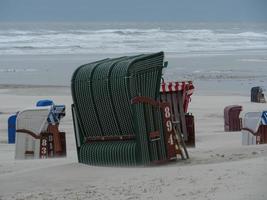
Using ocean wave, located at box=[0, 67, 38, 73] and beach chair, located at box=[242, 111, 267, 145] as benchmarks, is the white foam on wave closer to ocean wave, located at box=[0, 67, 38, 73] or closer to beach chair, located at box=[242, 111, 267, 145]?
ocean wave, located at box=[0, 67, 38, 73]

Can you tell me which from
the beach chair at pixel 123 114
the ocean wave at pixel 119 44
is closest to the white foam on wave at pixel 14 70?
the ocean wave at pixel 119 44

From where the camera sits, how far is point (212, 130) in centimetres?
1592

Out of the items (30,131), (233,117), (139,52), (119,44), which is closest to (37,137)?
(30,131)

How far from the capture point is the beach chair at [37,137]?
11.1 meters

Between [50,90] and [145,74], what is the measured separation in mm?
17772

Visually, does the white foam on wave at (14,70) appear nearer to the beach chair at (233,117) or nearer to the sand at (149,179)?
the beach chair at (233,117)

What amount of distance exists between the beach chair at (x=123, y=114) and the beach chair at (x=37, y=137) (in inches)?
62.2

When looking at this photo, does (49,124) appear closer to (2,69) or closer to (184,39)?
(2,69)

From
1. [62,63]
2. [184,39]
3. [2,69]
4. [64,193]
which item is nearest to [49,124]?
[64,193]

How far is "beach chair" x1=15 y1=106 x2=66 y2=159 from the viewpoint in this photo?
11055 millimetres

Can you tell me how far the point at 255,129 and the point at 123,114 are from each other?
3.38 m

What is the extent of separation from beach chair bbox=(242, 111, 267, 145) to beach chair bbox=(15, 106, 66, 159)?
2.87 metres

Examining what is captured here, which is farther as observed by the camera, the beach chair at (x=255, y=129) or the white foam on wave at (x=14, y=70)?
the white foam on wave at (x=14, y=70)

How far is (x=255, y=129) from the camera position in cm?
1174
